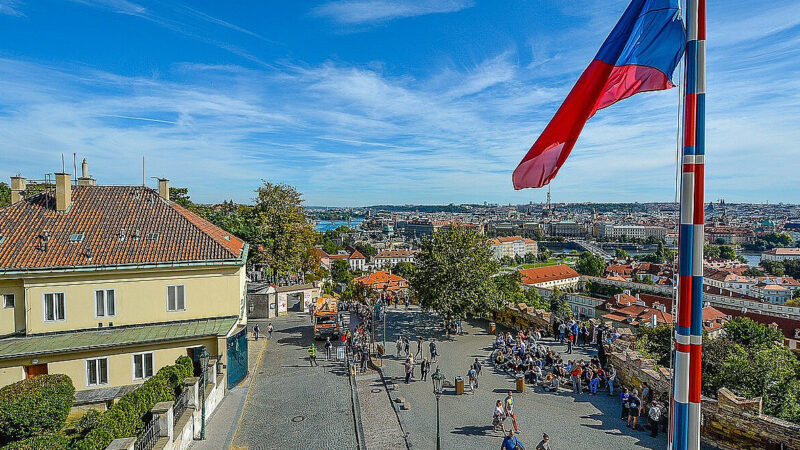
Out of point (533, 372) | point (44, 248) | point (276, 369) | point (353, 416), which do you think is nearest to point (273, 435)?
point (353, 416)

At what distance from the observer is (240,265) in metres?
19.1

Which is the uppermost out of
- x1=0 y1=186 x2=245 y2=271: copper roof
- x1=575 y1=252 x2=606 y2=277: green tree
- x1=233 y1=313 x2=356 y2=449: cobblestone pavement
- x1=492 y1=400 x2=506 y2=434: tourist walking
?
x1=0 y1=186 x2=245 y2=271: copper roof

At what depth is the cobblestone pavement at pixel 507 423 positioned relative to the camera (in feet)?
41.3

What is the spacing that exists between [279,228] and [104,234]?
1602 centimetres

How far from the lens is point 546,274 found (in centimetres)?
12106

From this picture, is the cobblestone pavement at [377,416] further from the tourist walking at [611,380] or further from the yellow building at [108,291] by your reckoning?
the tourist walking at [611,380]

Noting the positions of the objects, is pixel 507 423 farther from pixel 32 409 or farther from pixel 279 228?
pixel 279 228

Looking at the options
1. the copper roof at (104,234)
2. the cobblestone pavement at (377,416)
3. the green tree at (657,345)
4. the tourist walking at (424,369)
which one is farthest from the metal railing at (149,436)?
the green tree at (657,345)

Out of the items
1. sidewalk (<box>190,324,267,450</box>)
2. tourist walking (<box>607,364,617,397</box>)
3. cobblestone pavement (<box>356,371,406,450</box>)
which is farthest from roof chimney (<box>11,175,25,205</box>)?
tourist walking (<box>607,364,617,397</box>)

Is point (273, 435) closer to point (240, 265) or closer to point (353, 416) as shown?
point (353, 416)

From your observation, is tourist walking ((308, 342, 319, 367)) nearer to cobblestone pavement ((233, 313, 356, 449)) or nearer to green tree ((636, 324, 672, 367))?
cobblestone pavement ((233, 313, 356, 449))

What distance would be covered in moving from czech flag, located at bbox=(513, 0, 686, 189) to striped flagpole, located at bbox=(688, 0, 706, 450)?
0.81ft

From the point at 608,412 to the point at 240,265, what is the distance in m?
14.5

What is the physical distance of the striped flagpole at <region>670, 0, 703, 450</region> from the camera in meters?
4.38
